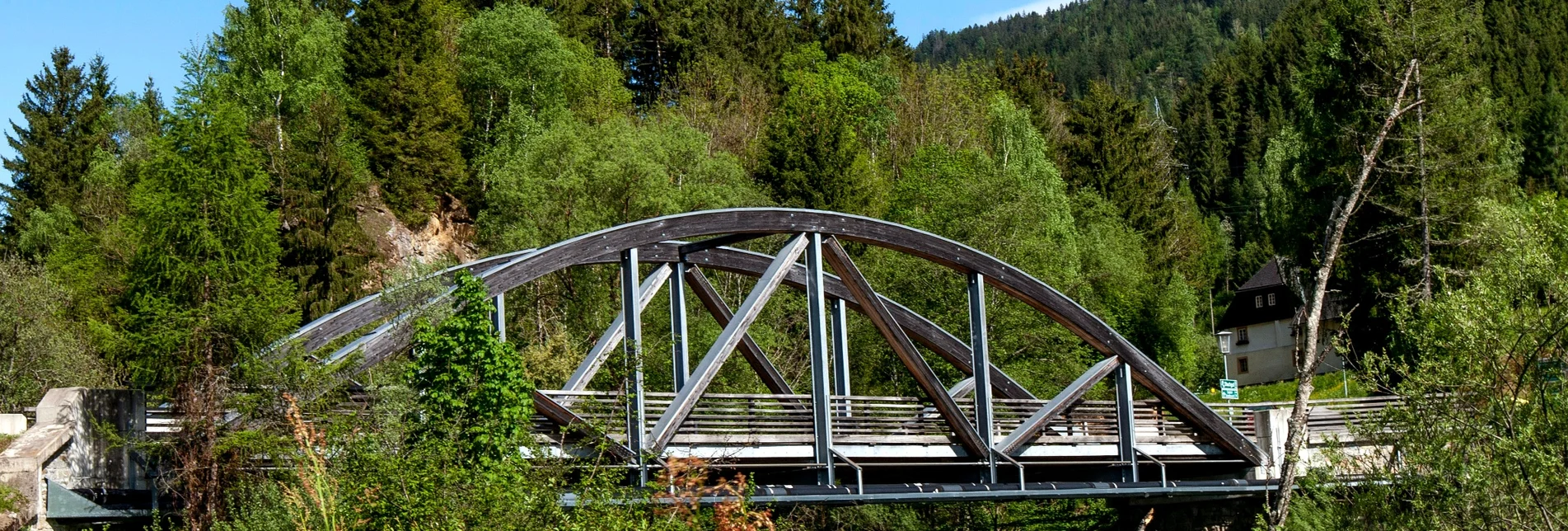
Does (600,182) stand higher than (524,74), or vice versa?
(524,74)

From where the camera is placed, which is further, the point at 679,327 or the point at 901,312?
the point at 901,312

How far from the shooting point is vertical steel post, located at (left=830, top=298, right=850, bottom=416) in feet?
79.4

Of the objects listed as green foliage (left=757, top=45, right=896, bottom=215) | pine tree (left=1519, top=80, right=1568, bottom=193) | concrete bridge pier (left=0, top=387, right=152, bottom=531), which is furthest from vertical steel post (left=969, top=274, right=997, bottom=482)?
pine tree (left=1519, top=80, right=1568, bottom=193)

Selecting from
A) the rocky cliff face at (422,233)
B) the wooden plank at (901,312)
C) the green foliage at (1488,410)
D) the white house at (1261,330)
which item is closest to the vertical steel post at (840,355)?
the wooden plank at (901,312)

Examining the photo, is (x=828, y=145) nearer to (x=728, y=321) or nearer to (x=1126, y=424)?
(x=728, y=321)

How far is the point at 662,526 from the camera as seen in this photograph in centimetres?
1406

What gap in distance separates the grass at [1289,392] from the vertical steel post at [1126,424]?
74.5ft

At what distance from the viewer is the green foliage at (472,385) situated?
51.6 feet

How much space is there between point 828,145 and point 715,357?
93.7 ft

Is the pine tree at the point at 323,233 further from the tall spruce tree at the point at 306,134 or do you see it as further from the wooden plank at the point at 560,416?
the wooden plank at the point at 560,416

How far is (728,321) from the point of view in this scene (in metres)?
25.9

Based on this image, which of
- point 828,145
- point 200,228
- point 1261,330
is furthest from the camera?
point 1261,330

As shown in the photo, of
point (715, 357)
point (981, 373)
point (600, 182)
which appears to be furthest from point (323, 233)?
point (715, 357)

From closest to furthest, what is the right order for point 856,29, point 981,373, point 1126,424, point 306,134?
point 981,373
point 1126,424
point 306,134
point 856,29
